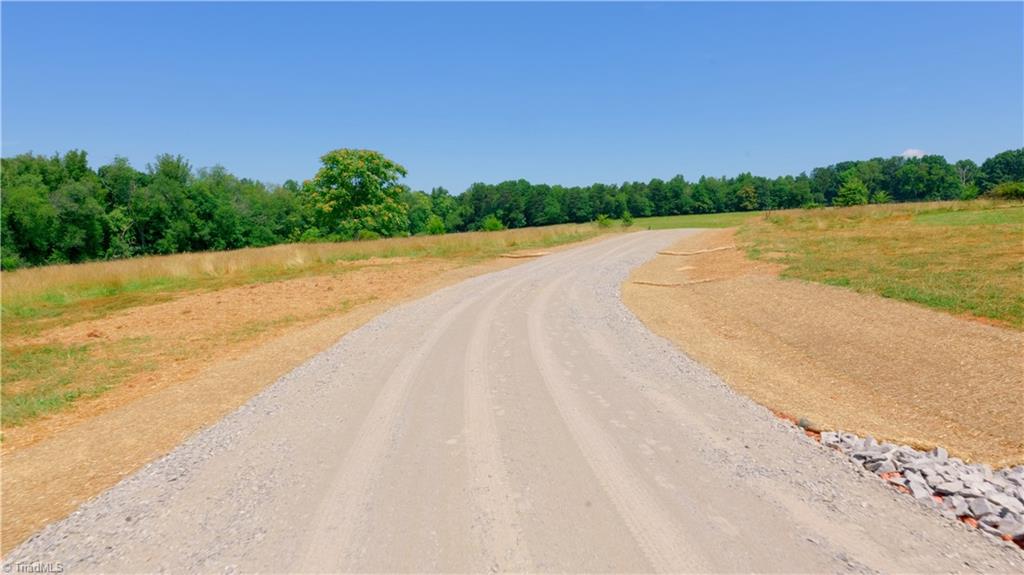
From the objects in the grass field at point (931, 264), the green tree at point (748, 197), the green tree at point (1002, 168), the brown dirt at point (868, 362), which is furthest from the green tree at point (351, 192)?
the green tree at point (1002, 168)

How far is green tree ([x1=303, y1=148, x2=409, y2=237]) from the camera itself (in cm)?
4469

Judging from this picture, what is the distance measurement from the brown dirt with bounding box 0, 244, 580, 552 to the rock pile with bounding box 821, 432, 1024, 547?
6.65 metres

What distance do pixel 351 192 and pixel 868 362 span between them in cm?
4374

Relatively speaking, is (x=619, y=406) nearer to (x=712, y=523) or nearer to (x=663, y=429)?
(x=663, y=429)

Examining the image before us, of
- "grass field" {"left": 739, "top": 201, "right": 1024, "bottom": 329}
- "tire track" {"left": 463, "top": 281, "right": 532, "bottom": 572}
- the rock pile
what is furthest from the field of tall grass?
the rock pile

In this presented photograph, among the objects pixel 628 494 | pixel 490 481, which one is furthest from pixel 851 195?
pixel 490 481

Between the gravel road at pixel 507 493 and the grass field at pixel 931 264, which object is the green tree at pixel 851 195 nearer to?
the grass field at pixel 931 264

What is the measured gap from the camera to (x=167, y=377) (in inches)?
314

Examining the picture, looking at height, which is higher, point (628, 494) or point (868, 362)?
point (628, 494)

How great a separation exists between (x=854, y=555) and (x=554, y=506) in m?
1.90

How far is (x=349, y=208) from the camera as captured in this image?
45.6 meters

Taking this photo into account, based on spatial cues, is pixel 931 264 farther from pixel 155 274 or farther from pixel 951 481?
pixel 155 274

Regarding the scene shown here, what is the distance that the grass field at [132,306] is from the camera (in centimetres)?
789

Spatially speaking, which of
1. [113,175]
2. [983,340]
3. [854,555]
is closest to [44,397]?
[854,555]
